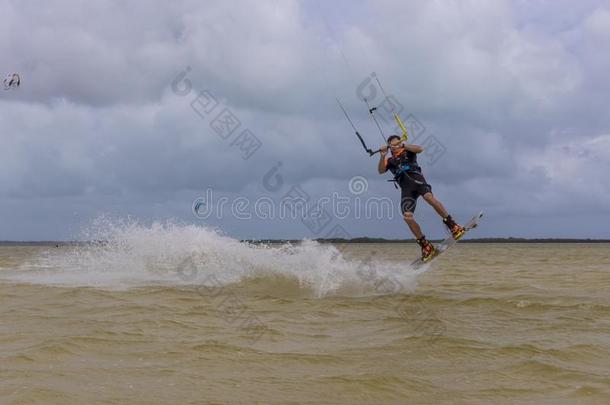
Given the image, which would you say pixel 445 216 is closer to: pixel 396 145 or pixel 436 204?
pixel 436 204

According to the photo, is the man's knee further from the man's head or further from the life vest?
the man's head

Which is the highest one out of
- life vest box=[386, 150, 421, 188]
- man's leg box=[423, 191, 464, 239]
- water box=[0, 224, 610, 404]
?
life vest box=[386, 150, 421, 188]

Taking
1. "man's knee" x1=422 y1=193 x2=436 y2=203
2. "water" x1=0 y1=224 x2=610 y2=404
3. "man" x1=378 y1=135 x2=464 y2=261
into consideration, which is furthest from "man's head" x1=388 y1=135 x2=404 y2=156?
"water" x1=0 y1=224 x2=610 y2=404

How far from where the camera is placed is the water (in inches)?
235

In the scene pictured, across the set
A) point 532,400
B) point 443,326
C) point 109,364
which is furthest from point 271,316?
point 532,400

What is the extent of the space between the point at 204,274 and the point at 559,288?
8.58 metres

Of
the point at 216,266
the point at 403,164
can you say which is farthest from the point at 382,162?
the point at 216,266

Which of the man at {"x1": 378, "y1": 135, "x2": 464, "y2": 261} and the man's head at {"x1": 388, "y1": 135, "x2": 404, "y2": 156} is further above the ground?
the man's head at {"x1": 388, "y1": 135, "x2": 404, "y2": 156}

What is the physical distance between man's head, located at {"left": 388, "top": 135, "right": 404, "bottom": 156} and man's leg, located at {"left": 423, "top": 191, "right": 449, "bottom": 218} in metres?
1.06

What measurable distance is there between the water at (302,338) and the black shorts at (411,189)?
74.2 inches

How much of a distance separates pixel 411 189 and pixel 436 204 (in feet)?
2.06

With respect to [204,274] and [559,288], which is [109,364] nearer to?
[204,274]

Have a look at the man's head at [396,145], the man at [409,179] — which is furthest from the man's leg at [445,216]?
the man's head at [396,145]

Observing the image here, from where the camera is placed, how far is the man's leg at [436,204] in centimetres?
1368
